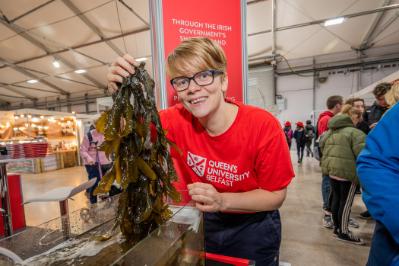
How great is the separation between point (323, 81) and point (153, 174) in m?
9.58

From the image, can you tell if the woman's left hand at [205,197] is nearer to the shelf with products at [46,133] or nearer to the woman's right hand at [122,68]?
the woman's right hand at [122,68]

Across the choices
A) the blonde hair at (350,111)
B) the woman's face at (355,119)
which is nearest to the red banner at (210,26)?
the blonde hair at (350,111)

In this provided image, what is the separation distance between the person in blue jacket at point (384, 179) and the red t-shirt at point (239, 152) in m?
0.26

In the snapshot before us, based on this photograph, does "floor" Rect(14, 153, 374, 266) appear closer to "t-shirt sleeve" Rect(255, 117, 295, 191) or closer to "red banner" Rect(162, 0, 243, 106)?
"t-shirt sleeve" Rect(255, 117, 295, 191)

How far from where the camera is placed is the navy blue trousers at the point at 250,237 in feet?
3.08

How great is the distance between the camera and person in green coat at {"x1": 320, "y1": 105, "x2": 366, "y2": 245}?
2199mm

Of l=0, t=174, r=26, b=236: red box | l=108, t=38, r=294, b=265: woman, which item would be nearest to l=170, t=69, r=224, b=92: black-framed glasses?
l=108, t=38, r=294, b=265: woman

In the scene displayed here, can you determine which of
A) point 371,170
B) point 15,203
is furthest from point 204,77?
point 15,203

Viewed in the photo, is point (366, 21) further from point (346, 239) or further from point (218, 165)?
point (218, 165)

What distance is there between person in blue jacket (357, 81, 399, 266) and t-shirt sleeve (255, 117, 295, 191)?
0.24 meters

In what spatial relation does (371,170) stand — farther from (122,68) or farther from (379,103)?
(379,103)

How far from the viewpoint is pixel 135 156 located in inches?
27.1

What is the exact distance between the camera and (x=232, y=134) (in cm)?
90

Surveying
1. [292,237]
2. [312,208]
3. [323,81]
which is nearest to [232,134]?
[292,237]
